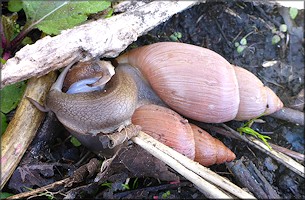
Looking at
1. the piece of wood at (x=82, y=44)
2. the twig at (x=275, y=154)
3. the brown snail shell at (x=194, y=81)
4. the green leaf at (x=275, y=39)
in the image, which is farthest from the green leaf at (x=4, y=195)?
the green leaf at (x=275, y=39)

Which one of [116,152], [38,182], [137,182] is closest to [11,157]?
[38,182]

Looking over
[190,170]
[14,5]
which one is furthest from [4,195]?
[14,5]

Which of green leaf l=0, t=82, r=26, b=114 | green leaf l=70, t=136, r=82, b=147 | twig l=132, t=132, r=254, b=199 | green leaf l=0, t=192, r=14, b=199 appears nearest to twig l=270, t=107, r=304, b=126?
twig l=132, t=132, r=254, b=199

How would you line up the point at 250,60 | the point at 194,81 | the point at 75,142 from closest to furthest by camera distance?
the point at 194,81 < the point at 75,142 < the point at 250,60

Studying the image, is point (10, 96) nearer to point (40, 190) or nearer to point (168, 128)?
point (40, 190)

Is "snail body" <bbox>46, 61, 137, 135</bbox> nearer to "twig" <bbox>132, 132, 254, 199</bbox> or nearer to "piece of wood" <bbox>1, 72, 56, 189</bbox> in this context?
"piece of wood" <bbox>1, 72, 56, 189</bbox>

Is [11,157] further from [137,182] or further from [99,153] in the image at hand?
[137,182]

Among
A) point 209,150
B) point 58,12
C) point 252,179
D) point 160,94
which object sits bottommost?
point 252,179
